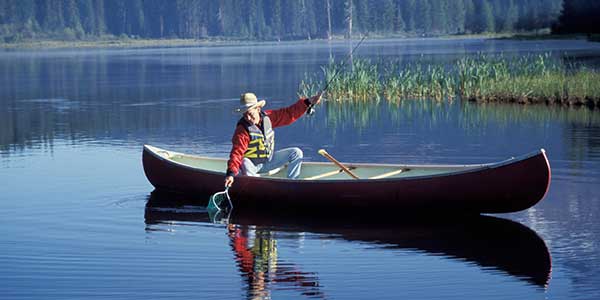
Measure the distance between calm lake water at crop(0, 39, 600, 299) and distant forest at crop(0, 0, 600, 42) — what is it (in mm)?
113748

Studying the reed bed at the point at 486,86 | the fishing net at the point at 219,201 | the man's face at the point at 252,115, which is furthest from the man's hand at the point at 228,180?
the reed bed at the point at 486,86

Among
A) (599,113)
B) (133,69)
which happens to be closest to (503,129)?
(599,113)

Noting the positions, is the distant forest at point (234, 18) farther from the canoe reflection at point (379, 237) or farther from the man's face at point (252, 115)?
the canoe reflection at point (379, 237)

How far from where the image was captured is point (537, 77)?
970 inches

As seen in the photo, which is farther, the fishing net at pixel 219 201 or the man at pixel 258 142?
the fishing net at pixel 219 201

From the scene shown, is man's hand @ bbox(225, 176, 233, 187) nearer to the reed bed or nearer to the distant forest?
the reed bed

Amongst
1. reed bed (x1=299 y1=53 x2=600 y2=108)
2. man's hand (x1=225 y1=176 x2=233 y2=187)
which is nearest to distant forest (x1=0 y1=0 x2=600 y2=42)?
reed bed (x1=299 y1=53 x2=600 y2=108)

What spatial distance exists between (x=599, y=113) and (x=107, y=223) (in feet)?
41.8

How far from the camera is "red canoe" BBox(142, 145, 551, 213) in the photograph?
1087 centimetres

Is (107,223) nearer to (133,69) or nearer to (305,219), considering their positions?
(305,219)

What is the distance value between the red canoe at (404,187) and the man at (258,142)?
200 millimetres

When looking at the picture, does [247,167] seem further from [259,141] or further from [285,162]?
[285,162]

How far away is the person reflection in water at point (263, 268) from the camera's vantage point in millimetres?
8812

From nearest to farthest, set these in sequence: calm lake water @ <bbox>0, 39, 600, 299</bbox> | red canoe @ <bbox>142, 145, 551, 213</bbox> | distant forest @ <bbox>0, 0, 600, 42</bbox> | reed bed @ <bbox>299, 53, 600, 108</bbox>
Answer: calm lake water @ <bbox>0, 39, 600, 299</bbox> → red canoe @ <bbox>142, 145, 551, 213</bbox> → reed bed @ <bbox>299, 53, 600, 108</bbox> → distant forest @ <bbox>0, 0, 600, 42</bbox>
